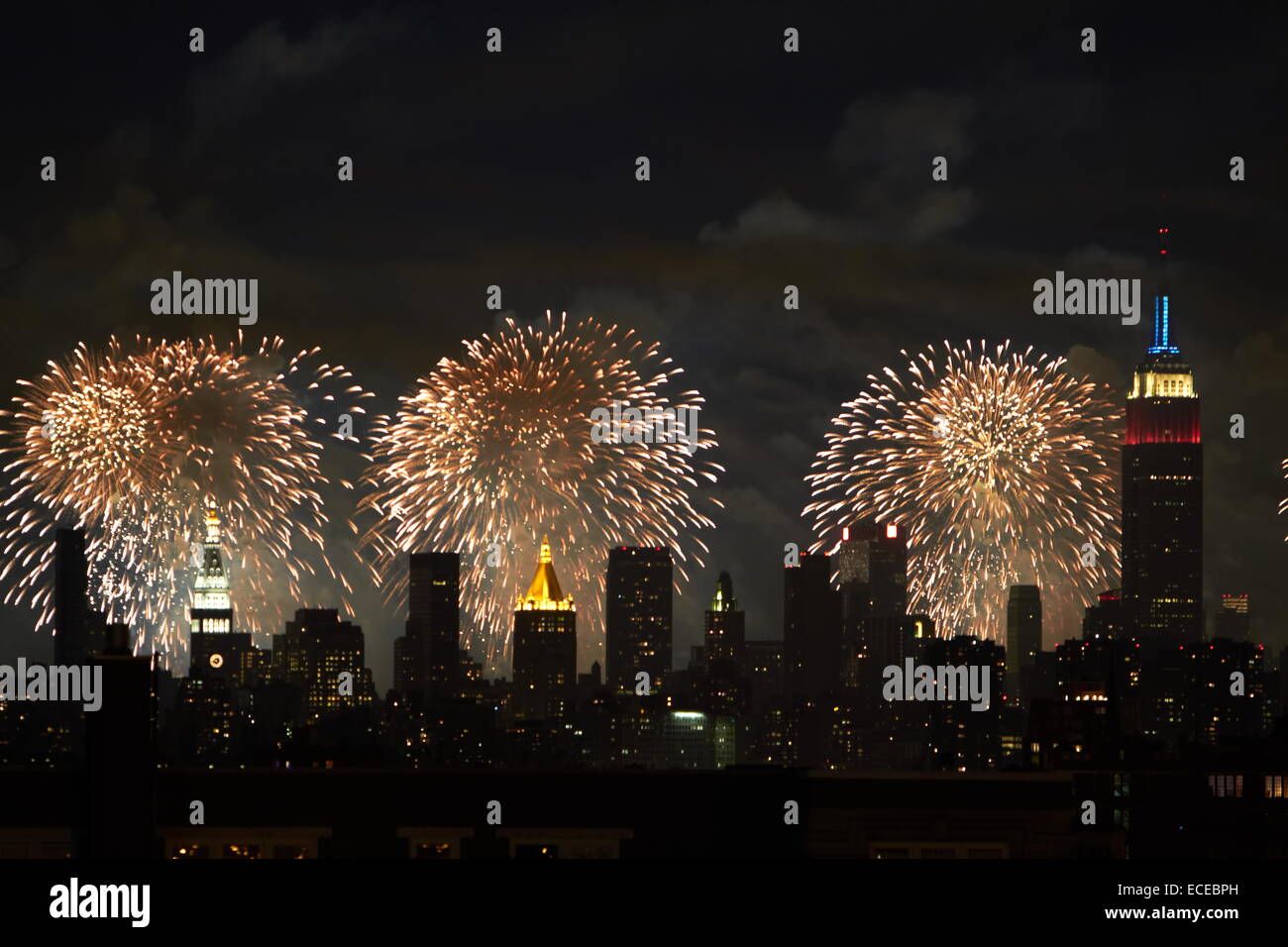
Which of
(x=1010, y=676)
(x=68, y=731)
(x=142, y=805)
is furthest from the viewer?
(x=1010, y=676)

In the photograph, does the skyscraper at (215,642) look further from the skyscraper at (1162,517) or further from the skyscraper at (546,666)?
the skyscraper at (1162,517)

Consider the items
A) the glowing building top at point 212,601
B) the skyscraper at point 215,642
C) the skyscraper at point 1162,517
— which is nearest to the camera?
the glowing building top at point 212,601

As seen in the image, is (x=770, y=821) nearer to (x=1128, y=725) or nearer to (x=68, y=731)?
(x=68, y=731)

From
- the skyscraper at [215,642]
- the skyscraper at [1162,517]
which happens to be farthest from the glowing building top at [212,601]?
the skyscraper at [1162,517]

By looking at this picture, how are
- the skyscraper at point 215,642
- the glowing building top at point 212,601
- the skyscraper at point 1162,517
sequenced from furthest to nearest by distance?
the skyscraper at point 1162,517
the skyscraper at point 215,642
the glowing building top at point 212,601

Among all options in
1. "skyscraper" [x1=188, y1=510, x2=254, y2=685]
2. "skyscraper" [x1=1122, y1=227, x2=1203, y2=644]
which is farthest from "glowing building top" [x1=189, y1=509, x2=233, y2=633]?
"skyscraper" [x1=1122, y1=227, x2=1203, y2=644]

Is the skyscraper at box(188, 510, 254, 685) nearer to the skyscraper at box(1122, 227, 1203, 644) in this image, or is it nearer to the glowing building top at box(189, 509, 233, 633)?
the glowing building top at box(189, 509, 233, 633)

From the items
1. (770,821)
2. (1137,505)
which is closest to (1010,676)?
(1137,505)

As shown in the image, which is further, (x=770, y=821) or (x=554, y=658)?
(x=554, y=658)
